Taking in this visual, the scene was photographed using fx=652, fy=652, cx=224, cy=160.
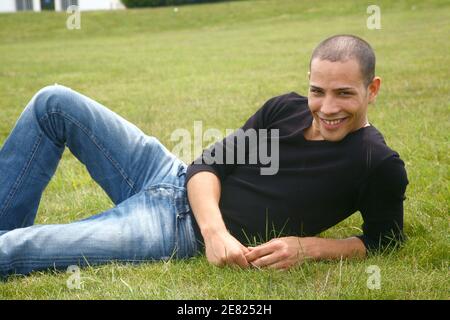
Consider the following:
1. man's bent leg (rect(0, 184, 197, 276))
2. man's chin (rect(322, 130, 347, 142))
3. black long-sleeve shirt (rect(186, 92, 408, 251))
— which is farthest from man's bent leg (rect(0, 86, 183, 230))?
man's chin (rect(322, 130, 347, 142))

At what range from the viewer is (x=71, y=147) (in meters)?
3.40

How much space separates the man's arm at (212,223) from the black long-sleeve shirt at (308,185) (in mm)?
69

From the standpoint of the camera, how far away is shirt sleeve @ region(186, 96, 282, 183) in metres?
3.17

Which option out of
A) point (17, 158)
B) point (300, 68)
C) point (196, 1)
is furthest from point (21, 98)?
point (196, 1)

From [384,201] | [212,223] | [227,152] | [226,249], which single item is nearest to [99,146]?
[227,152]

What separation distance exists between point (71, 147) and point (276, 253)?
1247mm

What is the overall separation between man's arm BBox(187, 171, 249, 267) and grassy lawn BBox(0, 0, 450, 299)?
66mm

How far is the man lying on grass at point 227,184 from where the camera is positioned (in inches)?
112

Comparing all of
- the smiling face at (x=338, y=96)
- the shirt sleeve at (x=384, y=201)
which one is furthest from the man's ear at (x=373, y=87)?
A: the shirt sleeve at (x=384, y=201)

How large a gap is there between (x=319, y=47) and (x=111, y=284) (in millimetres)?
1398

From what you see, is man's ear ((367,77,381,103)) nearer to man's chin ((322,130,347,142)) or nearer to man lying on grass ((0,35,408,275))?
man lying on grass ((0,35,408,275))

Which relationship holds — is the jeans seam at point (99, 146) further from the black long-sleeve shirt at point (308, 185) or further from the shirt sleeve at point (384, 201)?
the shirt sleeve at point (384, 201)

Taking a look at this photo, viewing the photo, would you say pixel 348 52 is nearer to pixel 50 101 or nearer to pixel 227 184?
pixel 227 184

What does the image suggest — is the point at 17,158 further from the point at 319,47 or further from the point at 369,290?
the point at 369,290
